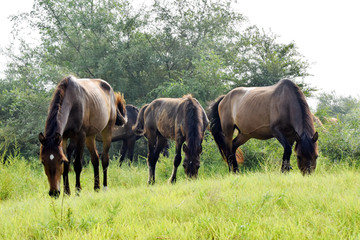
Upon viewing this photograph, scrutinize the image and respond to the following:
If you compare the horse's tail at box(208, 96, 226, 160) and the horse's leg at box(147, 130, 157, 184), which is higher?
the horse's tail at box(208, 96, 226, 160)

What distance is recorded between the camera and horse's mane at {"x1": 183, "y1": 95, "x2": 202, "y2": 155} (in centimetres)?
669

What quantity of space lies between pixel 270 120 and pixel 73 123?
A: 4344 mm

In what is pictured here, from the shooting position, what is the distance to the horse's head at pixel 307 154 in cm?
547

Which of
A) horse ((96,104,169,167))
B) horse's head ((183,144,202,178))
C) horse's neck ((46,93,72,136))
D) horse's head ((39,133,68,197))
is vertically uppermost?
horse's neck ((46,93,72,136))

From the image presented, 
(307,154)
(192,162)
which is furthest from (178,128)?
(307,154)

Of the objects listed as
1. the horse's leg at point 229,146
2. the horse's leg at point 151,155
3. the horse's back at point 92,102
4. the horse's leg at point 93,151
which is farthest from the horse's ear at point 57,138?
the horse's leg at point 229,146

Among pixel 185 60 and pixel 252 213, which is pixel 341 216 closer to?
pixel 252 213

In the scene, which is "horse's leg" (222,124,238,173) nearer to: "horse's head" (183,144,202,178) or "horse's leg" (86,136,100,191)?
"horse's head" (183,144,202,178)

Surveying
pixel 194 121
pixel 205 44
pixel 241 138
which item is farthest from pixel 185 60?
pixel 194 121

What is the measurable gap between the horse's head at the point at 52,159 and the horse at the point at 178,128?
283 cm

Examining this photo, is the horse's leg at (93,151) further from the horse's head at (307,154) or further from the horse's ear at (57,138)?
the horse's head at (307,154)

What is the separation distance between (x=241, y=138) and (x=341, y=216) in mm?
5465

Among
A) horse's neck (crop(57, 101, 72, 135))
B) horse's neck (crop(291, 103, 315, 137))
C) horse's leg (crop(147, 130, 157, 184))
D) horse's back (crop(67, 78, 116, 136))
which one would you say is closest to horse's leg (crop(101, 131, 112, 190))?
horse's back (crop(67, 78, 116, 136))

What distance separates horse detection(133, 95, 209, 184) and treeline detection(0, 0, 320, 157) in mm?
4704
